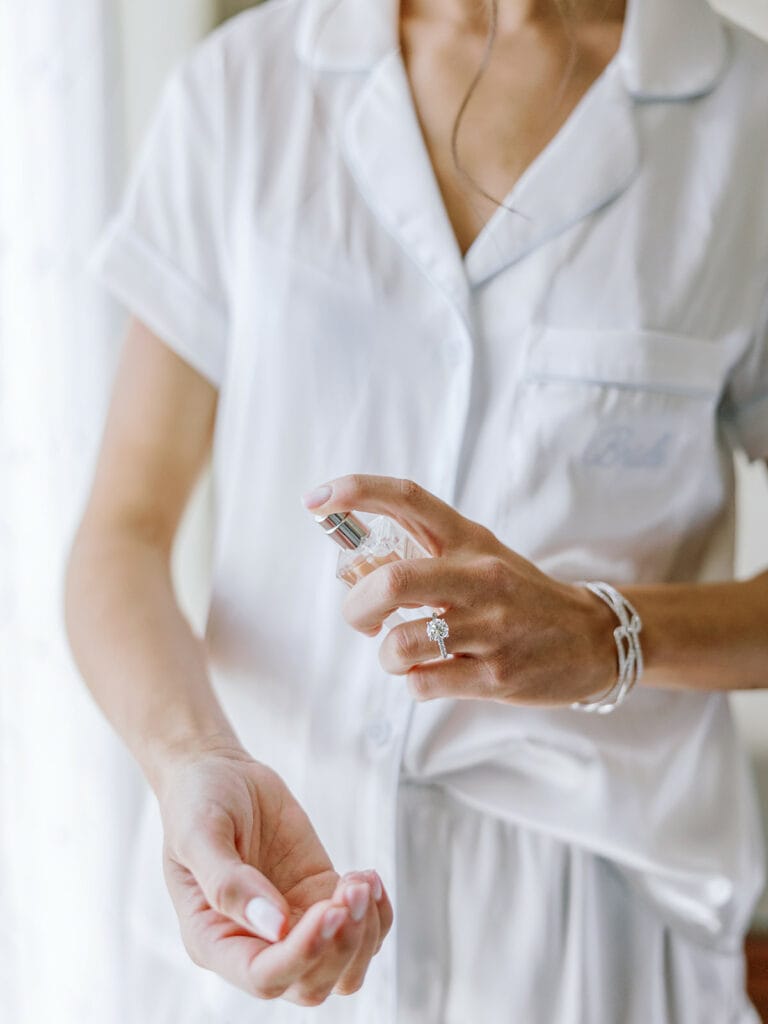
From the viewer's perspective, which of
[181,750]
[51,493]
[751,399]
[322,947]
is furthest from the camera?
[51,493]

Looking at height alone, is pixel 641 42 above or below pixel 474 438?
above

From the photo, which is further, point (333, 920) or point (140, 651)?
point (140, 651)

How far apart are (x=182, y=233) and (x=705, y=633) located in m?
0.32

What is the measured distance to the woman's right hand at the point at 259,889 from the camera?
301 mm

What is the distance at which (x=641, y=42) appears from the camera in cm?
49

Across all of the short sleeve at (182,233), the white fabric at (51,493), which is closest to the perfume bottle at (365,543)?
the short sleeve at (182,233)

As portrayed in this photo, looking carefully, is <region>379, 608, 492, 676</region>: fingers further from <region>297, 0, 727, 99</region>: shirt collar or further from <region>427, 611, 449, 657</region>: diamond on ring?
<region>297, 0, 727, 99</region>: shirt collar

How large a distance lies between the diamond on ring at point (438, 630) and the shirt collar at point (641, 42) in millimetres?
284

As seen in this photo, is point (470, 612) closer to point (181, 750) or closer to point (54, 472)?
point (181, 750)

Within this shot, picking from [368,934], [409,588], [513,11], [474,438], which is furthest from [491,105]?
[368,934]

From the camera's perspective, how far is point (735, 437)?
540 mm

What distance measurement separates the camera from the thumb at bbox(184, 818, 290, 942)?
31 cm

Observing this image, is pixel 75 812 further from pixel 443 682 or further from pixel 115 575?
pixel 443 682

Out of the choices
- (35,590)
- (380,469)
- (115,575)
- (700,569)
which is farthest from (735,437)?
(35,590)
